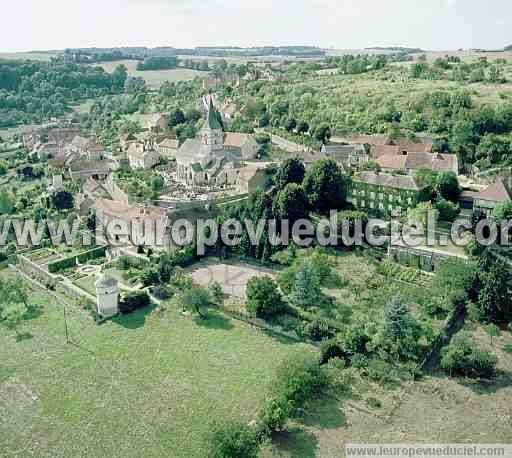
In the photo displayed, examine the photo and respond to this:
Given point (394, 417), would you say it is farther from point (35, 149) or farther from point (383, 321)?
point (35, 149)

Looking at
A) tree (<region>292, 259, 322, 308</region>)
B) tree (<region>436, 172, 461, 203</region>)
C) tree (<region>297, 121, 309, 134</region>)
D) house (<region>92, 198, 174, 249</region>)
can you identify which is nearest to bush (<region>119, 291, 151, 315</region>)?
house (<region>92, 198, 174, 249</region>)

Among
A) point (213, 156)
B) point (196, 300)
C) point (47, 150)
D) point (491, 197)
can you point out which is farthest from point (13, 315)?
point (47, 150)

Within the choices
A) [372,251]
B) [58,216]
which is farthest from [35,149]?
[372,251]

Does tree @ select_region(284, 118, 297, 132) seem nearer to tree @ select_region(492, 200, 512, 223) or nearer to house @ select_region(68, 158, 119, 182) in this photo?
house @ select_region(68, 158, 119, 182)

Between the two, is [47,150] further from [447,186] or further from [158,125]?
[447,186]

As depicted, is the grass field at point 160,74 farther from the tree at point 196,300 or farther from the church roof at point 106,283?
the tree at point 196,300

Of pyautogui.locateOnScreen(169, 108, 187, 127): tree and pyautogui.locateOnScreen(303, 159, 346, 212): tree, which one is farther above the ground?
pyautogui.locateOnScreen(169, 108, 187, 127): tree
